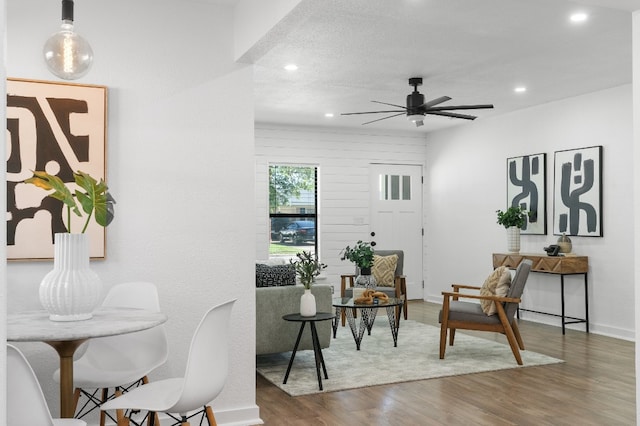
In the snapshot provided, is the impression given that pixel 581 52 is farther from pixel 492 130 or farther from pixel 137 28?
pixel 137 28

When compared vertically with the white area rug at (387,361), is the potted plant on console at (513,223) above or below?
above

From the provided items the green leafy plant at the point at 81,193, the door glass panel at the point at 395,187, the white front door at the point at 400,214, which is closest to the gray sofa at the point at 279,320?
the green leafy plant at the point at 81,193

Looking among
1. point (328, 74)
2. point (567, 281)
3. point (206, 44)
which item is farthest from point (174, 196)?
point (567, 281)

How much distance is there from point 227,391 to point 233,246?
2.95 ft

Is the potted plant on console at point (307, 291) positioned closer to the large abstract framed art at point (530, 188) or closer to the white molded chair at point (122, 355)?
the white molded chair at point (122, 355)

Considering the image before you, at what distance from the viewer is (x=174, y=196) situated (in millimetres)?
3729

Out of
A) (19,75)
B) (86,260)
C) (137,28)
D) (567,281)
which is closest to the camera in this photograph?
(86,260)

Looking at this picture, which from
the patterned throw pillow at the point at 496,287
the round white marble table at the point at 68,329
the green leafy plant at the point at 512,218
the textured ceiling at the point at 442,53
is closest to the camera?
the round white marble table at the point at 68,329

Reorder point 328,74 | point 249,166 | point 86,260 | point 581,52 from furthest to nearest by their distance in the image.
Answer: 1. point 328,74
2. point 581,52
3. point 249,166
4. point 86,260

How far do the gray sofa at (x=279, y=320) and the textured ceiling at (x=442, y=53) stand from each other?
194 centimetres

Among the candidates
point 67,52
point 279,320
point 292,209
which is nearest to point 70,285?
point 67,52

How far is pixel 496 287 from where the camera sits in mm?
5422

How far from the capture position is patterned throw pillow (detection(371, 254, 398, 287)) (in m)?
7.69

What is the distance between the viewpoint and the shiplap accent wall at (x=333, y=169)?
28.6 feet
